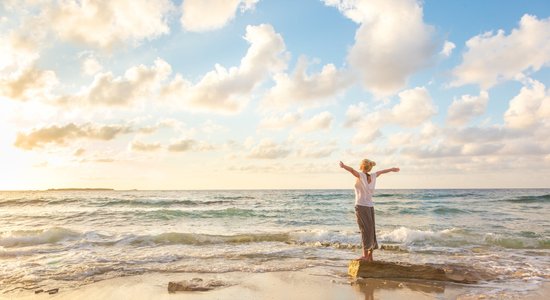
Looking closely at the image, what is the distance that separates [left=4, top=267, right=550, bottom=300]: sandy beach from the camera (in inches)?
255

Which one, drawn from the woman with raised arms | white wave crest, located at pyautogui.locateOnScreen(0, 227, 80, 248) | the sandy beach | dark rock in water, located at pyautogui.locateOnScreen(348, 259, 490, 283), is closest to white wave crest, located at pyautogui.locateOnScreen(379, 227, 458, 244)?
dark rock in water, located at pyautogui.locateOnScreen(348, 259, 490, 283)

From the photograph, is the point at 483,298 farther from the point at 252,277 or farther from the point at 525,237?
the point at 525,237

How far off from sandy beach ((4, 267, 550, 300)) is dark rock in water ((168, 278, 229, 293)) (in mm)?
114

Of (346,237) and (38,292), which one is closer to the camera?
(38,292)

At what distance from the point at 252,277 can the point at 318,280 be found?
55.0 inches

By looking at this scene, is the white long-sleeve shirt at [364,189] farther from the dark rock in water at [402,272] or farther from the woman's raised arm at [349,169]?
the dark rock in water at [402,272]

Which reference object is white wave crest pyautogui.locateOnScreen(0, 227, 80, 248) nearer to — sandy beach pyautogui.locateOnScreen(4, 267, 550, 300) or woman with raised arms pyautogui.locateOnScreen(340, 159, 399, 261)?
sandy beach pyautogui.locateOnScreen(4, 267, 550, 300)

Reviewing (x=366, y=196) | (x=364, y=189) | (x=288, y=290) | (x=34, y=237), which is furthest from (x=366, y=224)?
(x=34, y=237)

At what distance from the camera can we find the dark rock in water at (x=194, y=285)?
270 inches

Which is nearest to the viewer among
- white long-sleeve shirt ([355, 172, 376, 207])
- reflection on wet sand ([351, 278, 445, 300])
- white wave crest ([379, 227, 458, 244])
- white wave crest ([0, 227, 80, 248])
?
reflection on wet sand ([351, 278, 445, 300])

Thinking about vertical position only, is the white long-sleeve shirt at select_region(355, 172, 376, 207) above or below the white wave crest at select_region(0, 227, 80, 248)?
above

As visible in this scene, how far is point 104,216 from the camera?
24.6 metres

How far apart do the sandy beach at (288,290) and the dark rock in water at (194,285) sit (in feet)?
0.37

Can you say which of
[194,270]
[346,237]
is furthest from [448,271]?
[346,237]
